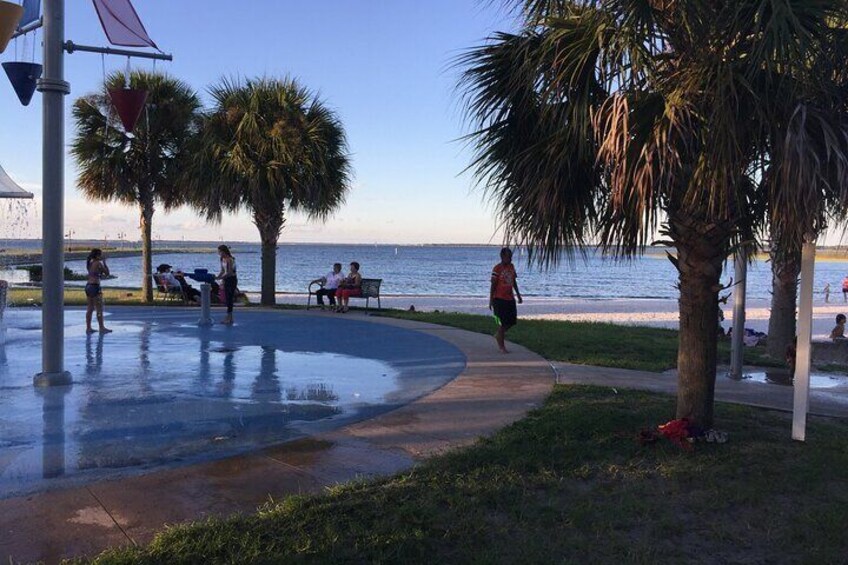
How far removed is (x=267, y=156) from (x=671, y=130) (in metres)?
14.7

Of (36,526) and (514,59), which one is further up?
(514,59)

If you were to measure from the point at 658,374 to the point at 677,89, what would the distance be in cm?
531

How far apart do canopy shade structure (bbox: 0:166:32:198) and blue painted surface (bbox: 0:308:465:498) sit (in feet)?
8.26

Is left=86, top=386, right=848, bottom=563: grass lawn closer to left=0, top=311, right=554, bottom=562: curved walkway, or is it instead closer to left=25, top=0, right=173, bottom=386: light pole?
left=0, top=311, right=554, bottom=562: curved walkway

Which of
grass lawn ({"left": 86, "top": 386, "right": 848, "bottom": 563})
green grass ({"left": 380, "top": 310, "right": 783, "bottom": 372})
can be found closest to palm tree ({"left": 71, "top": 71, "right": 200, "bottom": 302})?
green grass ({"left": 380, "top": 310, "right": 783, "bottom": 372})

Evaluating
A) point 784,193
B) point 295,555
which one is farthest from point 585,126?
point 295,555

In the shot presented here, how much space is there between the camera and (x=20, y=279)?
103 feet

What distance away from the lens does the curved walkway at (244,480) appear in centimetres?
396

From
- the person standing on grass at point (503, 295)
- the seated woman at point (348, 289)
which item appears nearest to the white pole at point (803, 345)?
the person standing on grass at point (503, 295)

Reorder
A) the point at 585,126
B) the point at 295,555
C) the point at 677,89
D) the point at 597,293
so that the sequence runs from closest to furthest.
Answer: the point at 295,555 < the point at 677,89 < the point at 585,126 < the point at 597,293

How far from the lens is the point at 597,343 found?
1226 cm

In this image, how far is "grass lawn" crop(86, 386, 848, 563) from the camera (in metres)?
3.75

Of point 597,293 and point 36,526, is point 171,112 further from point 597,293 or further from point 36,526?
point 597,293

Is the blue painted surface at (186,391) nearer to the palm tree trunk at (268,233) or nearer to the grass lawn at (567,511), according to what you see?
the grass lawn at (567,511)
